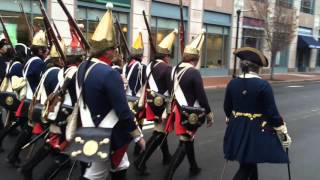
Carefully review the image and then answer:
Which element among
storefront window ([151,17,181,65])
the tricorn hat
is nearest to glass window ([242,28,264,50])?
storefront window ([151,17,181,65])

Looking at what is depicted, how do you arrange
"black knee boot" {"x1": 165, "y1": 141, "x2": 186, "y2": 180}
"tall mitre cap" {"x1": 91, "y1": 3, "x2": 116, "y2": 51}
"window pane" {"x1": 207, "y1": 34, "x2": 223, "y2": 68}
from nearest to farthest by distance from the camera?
"tall mitre cap" {"x1": 91, "y1": 3, "x2": 116, "y2": 51} < "black knee boot" {"x1": 165, "y1": 141, "x2": 186, "y2": 180} < "window pane" {"x1": 207, "y1": 34, "x2": 223, "y2": 68}

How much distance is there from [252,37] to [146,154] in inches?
969

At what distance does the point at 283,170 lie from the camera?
6.86 m

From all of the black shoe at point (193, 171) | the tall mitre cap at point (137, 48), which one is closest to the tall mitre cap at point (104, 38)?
the black shoe at point (193, 171)

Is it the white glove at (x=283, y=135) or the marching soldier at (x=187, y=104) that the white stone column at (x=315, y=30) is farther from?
the white glove at (x=283, y=135)

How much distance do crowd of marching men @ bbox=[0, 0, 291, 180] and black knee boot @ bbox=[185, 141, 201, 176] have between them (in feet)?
0.07

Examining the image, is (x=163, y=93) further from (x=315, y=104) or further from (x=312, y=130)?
(x=315, y=104)

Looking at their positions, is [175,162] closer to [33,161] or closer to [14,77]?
[33,161]

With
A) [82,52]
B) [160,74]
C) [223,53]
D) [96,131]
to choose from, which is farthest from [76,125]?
[223,53]

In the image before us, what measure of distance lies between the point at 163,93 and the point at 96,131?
275 cm

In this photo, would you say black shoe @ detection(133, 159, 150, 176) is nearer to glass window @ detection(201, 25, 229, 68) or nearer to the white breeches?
the white breeches

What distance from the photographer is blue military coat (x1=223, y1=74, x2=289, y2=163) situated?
15.3 feet

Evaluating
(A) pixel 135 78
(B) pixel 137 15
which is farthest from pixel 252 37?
(A) pixel 135 78

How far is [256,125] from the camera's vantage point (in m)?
4.75
